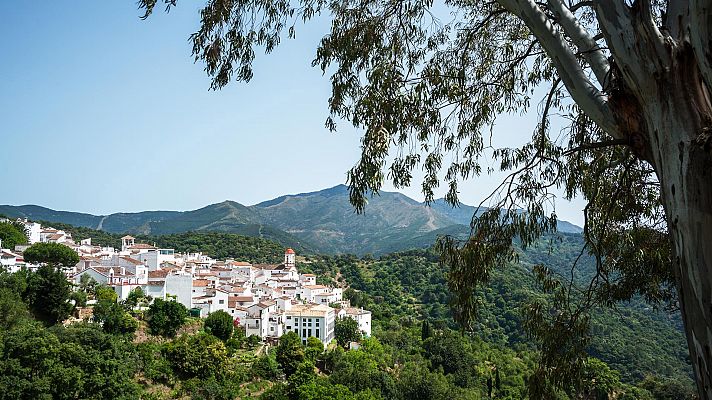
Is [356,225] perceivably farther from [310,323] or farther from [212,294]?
[212,294]

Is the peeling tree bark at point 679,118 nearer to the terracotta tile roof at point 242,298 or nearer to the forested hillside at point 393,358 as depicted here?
the forested hillside at point 393,358

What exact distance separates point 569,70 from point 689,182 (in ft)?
2.94

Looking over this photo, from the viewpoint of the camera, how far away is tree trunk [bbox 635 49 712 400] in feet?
6.02

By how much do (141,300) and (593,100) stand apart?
2291cm

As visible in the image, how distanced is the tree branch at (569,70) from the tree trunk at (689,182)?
284 mm

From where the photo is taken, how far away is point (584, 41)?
2596 mm

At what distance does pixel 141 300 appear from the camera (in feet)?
73.9

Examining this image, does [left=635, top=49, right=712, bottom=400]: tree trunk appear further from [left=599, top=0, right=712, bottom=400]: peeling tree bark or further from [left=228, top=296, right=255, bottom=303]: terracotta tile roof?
[left=228, top=296, right=255, bottom=303]: terracotta tile roof

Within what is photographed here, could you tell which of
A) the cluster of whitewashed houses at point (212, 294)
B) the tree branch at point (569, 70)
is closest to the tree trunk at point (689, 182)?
the tree branch at point (569, 70)

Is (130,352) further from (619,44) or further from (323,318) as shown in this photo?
(619,44)

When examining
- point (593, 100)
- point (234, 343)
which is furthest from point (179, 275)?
point (593, 100)

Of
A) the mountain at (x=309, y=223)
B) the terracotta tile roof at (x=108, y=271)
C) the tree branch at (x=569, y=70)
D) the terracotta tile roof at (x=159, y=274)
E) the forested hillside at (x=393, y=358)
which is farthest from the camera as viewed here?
the mountain at (x=309, y=223)

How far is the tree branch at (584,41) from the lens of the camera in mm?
2570

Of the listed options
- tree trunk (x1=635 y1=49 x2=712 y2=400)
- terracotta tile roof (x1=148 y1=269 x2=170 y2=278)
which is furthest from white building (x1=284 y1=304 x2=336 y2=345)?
tree trunk (x1=635 y1=49 x2=712 y2=400)
